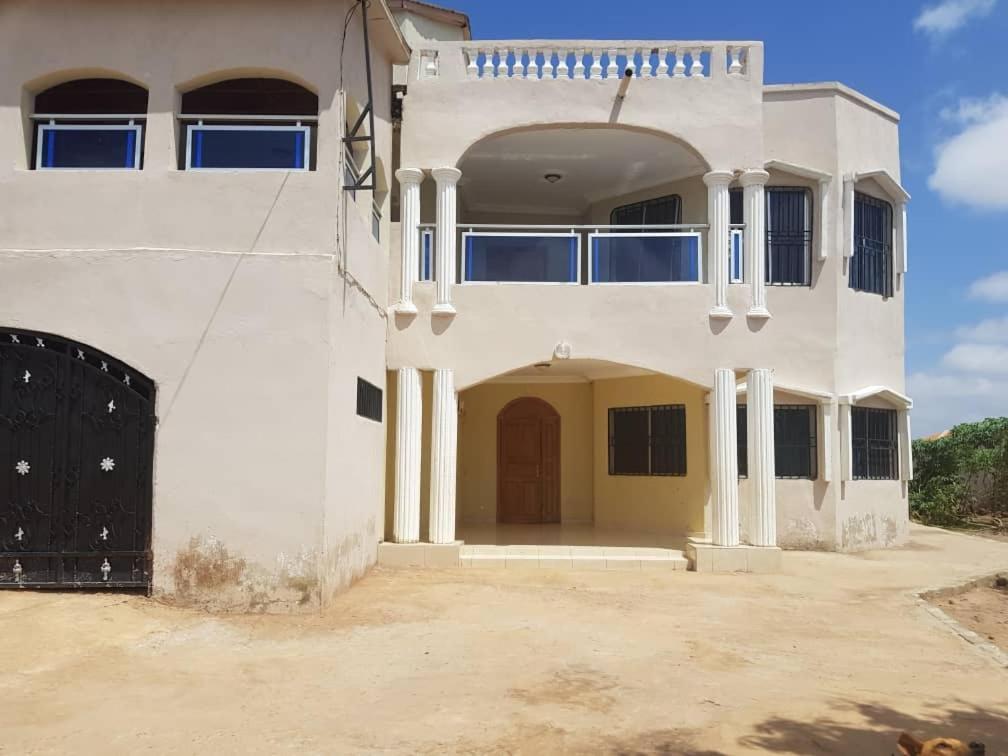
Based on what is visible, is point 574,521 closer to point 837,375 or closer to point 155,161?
point 837,375

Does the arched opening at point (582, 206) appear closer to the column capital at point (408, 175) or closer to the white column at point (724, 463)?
the column capital at point (408, 175)

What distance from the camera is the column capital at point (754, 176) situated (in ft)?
36.3

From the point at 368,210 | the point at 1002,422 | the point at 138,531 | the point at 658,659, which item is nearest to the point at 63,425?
the point at 138,531

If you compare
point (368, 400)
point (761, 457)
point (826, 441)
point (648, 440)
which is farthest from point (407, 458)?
point (826, 441)

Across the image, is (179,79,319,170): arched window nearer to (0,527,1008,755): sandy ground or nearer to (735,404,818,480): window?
(0,527,1008,755): sandy ground

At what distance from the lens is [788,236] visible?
43.2ft

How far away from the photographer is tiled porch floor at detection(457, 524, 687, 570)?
10703mm

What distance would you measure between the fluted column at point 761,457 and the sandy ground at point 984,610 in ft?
6.83

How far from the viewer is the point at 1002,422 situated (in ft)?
63.4

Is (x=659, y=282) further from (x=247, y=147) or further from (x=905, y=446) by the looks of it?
(x=905, y=446)

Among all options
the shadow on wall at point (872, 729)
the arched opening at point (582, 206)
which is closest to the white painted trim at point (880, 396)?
the arched opening at point (582, 206)

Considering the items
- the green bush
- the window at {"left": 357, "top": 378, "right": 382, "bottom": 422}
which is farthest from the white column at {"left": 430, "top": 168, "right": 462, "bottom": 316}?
the green bush

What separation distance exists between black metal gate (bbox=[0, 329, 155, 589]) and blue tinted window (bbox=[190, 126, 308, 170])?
2218 mm

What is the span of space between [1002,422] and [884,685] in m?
16.1
